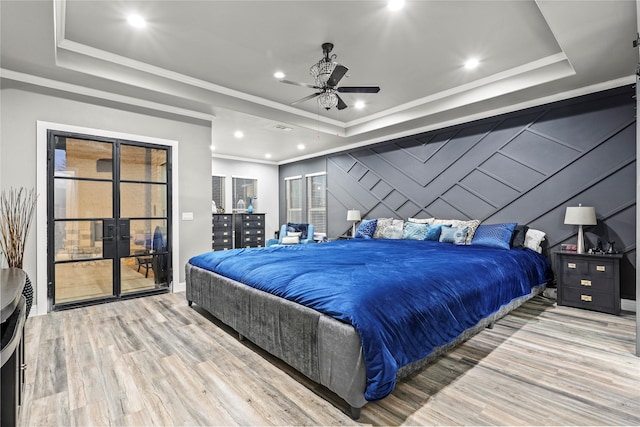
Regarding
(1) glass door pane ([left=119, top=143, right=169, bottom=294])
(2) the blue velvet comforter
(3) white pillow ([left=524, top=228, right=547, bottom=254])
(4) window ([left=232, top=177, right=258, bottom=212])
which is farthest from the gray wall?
(3) white pillow ([left=524, top=228, right=547, bottom=254])

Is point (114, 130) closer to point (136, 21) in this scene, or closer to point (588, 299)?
point (136, 21)

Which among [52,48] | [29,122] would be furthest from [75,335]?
[52,48]

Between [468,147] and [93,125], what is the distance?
537cm

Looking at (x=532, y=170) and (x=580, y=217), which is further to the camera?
(x=532, y=170)

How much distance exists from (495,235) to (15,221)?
18.6 ft

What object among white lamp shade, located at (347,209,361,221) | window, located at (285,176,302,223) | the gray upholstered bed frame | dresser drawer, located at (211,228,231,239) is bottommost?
the gray upholstered bed frame

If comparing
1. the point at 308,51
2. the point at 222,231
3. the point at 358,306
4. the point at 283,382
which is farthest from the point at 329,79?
the point at 222,231

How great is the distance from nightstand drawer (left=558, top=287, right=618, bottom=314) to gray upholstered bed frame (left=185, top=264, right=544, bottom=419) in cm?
111

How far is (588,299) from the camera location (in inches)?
142

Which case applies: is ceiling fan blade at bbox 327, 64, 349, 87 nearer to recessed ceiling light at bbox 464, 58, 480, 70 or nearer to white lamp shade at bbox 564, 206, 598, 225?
recessed ceiling light at bbox 464, 58, 480, 70

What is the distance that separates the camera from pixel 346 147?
7.18 metres

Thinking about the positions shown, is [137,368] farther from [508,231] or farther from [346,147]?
[346,147]

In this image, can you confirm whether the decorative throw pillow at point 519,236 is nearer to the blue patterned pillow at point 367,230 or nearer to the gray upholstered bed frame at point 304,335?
the gray upholstered bed frame at point 304,335

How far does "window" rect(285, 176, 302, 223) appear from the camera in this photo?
872cm
